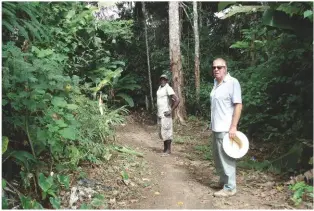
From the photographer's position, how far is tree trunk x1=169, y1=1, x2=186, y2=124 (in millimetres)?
11109

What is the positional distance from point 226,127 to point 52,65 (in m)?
2.82

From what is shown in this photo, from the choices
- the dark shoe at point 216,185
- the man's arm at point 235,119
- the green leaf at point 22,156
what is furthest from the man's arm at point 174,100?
the green leaf at point 22,156

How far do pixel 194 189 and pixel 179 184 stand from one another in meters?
0.36

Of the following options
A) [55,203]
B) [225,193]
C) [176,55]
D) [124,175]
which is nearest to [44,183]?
[55,203]

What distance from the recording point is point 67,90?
5707 mm

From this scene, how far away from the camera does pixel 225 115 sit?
445 cm

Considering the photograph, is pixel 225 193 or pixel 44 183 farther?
pixel 225 193

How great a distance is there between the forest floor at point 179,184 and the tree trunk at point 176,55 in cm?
409

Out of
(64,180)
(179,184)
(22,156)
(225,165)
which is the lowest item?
(179,184)

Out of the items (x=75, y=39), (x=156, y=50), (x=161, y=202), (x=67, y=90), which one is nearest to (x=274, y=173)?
(x=161, y=202)

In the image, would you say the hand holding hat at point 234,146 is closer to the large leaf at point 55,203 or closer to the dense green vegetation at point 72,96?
the dense green vegetation at point 72,96

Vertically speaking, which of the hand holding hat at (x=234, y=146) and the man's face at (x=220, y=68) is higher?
the man's face at (x=220, y=68)

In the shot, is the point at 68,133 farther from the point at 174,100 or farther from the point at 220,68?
the point at 174,100

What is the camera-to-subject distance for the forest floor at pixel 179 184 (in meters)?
4.30
